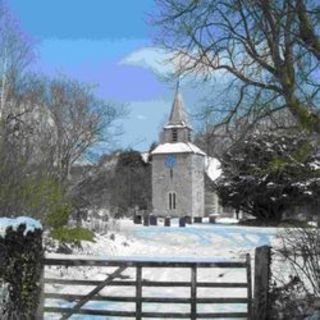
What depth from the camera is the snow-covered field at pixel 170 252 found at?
13.1 meters

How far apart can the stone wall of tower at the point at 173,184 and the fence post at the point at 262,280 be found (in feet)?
218

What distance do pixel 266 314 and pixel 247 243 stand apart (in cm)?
2106

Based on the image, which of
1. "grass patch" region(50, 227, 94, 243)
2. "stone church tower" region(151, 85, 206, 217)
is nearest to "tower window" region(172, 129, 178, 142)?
"stone church tower" region(151, 85, 206, 217)

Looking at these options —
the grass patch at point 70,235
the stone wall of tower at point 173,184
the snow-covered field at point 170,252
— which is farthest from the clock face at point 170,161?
the grass patch at point 70,235

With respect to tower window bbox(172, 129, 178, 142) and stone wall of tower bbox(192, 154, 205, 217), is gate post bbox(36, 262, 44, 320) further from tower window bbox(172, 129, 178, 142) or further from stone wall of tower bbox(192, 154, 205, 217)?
tower window bbox(172, 129, 178, 142)

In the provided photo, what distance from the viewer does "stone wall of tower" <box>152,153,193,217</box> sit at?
255 feet

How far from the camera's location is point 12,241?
34.4 feet

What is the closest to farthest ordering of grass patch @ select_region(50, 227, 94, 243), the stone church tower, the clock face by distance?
1. grass patch @ select_region(50, 227, 94, 243)
2. the stone church tower
3. the clock face

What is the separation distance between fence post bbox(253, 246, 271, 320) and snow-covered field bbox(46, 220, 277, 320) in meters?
1.32

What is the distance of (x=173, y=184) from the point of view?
79.1m

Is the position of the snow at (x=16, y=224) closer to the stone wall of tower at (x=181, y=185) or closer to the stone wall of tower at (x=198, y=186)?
the stone wall of tower at (x=181, y=185)

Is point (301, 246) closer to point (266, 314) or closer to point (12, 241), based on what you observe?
point (266, 314)

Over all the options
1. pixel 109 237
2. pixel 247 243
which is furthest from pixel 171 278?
pixel 247 243

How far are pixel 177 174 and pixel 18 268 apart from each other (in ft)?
226
